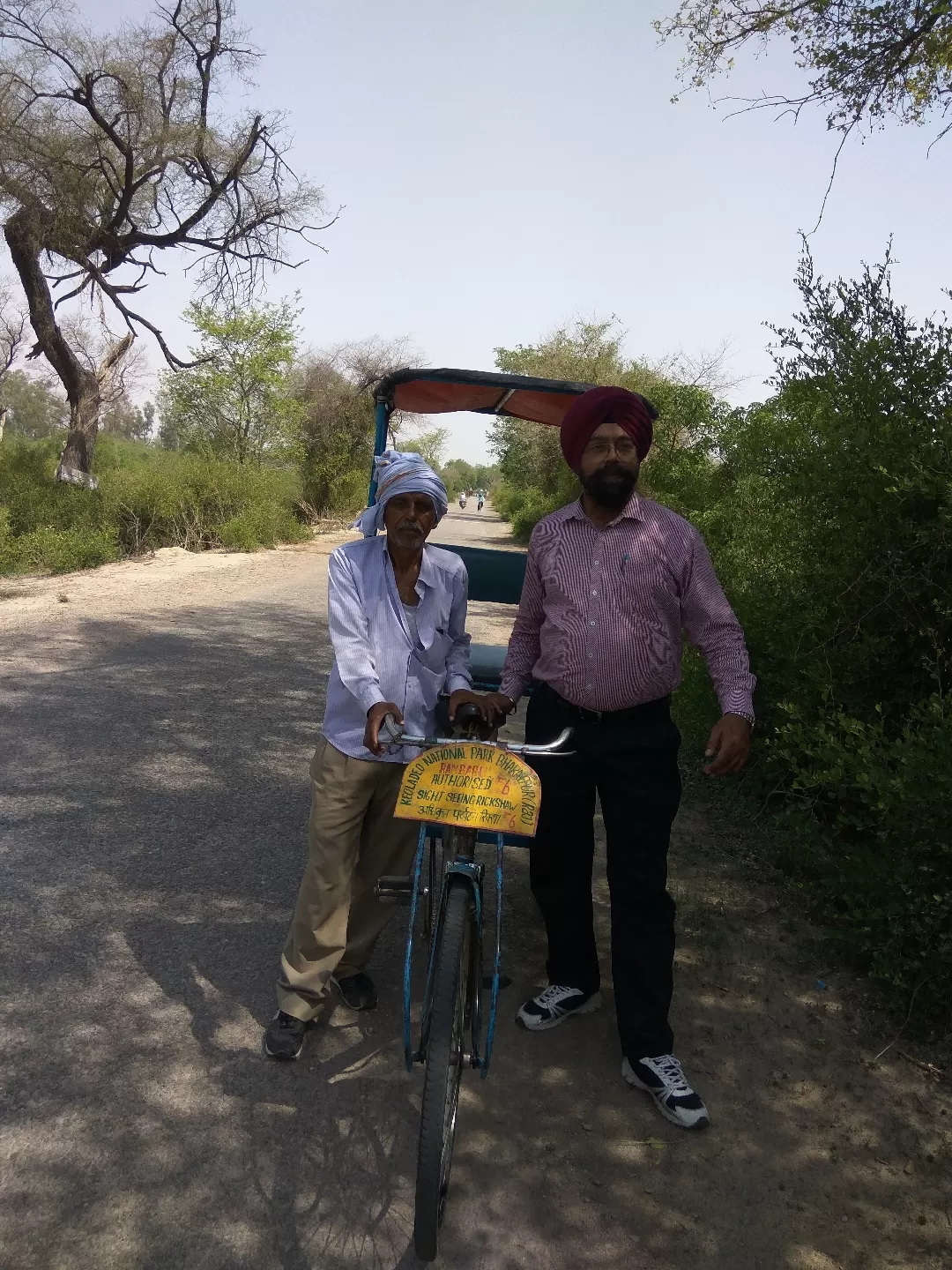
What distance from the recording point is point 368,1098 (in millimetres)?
2621

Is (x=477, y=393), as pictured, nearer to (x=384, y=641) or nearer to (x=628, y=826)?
(x=384, y=641)

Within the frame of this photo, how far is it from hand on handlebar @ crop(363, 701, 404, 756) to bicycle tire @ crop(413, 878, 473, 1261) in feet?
1.37

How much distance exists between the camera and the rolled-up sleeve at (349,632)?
105 inches

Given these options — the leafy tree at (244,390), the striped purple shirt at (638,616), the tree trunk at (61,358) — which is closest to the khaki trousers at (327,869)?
the striped purple shirt at (638,616)

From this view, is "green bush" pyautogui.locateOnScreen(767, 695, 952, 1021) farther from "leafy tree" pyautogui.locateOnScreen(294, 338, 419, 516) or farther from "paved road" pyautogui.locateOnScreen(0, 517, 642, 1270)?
"leafy tree" pyautogui.locateOnScreen(294, 338, 419, 516)

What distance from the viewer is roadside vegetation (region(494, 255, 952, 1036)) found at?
3.02 m

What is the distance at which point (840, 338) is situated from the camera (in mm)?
4145

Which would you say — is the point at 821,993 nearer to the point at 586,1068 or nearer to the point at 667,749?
the point at 586,1068

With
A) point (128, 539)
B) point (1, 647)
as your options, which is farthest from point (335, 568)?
point (128, 539)

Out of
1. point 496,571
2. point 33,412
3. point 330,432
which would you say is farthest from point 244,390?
point 33,412

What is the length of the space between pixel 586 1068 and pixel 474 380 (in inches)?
117

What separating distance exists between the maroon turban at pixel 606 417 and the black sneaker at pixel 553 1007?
1.73 meters

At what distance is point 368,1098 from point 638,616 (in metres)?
1.57

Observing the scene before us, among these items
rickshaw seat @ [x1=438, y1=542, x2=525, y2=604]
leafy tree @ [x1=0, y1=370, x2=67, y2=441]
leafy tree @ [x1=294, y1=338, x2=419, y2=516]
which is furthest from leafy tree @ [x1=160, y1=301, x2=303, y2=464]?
leafy tree @ [x1=0, y1=370, x2=67, y2=441]
